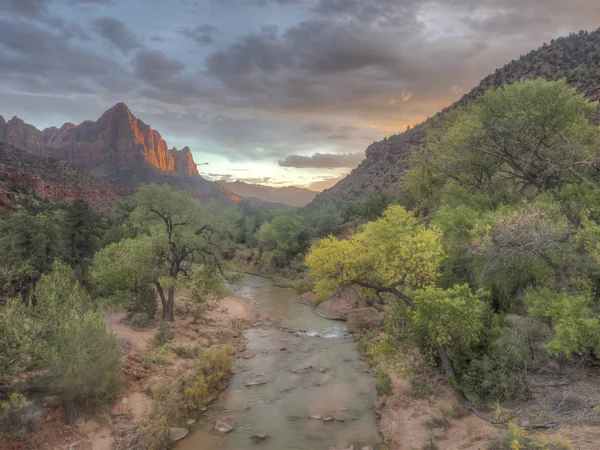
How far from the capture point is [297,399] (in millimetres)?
20844

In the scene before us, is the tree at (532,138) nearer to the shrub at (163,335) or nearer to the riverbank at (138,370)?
the riverbank at (138,370)

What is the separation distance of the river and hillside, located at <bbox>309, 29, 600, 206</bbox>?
84.8 ft

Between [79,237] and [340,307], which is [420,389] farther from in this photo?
[79,237]

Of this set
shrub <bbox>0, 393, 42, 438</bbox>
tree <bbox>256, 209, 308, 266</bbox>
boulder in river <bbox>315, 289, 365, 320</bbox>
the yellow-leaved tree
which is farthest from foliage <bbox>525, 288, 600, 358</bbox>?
tree <bbox>256, 209, 308, 266</bbox>

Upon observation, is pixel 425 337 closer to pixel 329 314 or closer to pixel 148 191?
pixel 329 314

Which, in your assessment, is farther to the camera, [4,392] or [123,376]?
[123,376]

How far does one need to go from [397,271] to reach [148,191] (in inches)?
1034

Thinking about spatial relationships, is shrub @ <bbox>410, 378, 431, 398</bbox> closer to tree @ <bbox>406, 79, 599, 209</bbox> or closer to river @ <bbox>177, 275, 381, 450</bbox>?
river @ <bbox>177, 275, 381, 450</bbox>

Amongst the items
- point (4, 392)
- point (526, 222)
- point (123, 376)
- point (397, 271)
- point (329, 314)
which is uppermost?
point (526, 222)

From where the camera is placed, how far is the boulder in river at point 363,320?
3294 cm

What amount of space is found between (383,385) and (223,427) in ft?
29.4

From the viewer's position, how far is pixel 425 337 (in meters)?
17.7

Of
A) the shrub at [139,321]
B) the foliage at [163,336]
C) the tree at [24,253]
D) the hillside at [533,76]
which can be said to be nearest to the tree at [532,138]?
the hillside at [533,76]

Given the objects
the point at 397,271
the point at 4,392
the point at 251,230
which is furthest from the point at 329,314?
the point at 251,230
